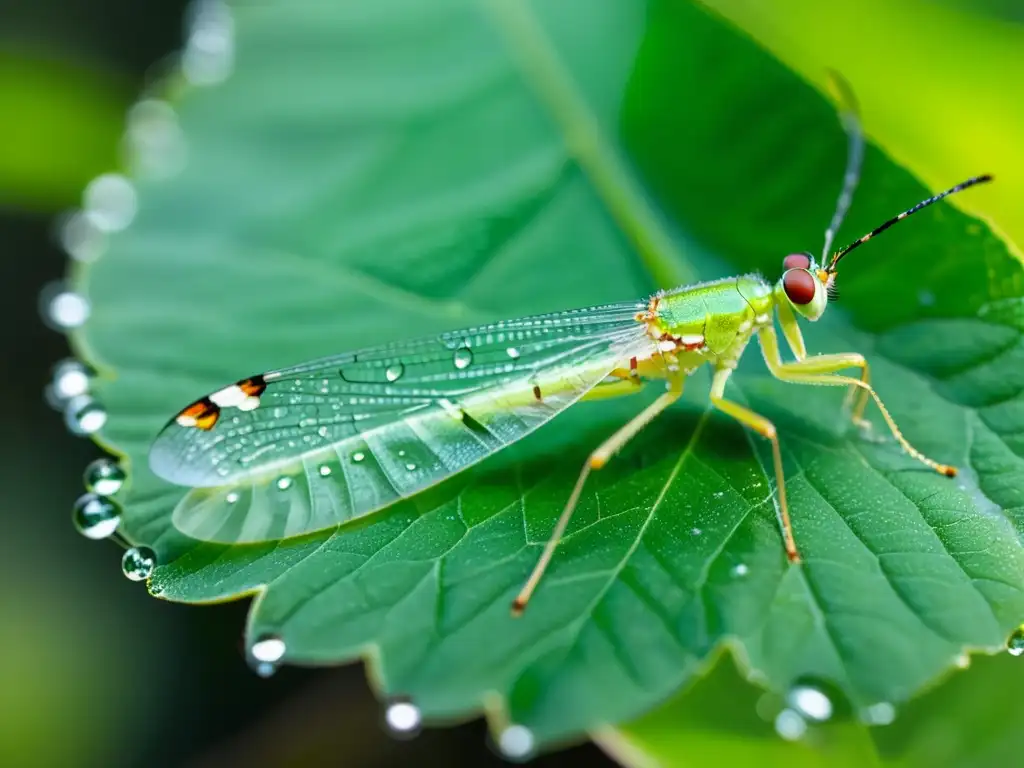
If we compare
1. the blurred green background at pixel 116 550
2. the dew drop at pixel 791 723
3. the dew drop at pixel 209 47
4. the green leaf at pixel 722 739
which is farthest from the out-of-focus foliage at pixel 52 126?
the dew drop at pixel 791 723

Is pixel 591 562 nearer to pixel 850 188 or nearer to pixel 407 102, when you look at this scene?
pixel 850 188

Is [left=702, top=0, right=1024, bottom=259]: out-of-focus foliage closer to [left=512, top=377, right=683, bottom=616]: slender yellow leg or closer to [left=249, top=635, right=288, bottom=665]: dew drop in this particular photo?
[left=512, top=377, right=683, bottom=616]: slender yellow leg

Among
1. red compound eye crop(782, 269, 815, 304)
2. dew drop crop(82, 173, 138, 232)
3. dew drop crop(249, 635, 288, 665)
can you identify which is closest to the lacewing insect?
red compound eye crop(782, 269, 815, 304)

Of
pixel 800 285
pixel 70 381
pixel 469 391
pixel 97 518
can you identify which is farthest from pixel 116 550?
pixel 800 285

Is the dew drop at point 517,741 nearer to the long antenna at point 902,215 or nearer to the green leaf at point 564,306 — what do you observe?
the green leaf at point 564,306

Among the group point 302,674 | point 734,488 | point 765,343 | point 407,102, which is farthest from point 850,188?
point 302,674

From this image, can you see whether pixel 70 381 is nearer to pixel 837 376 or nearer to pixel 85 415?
pixel 85 415
